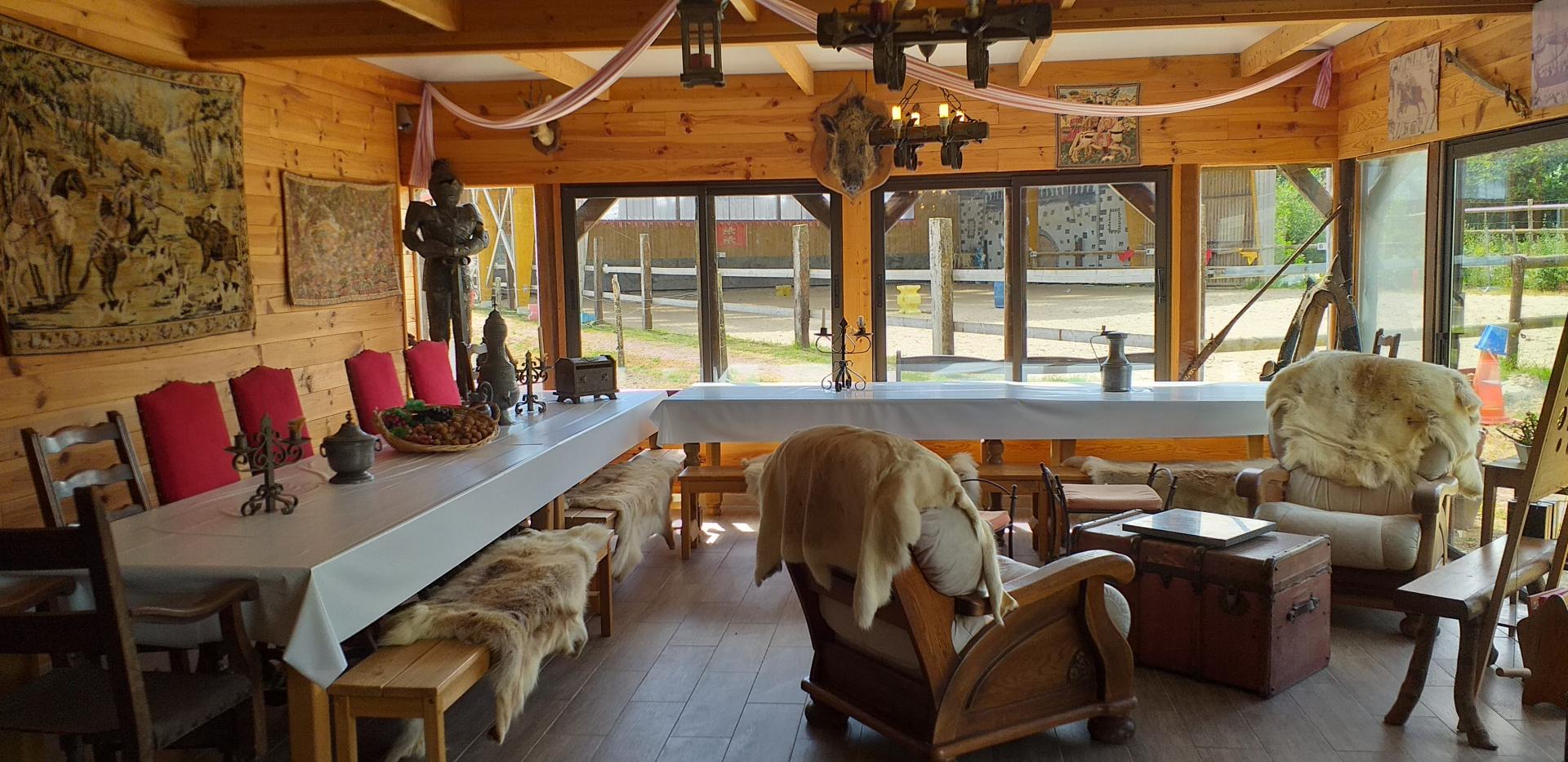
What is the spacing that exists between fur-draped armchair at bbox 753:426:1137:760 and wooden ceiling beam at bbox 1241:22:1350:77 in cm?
321

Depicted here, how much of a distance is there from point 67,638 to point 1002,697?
222 cm

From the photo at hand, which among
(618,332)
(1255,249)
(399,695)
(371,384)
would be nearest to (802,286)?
(618,332)

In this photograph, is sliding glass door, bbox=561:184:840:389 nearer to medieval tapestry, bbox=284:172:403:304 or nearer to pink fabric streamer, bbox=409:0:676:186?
pink fabric streamer, bbox=409:0:676:186

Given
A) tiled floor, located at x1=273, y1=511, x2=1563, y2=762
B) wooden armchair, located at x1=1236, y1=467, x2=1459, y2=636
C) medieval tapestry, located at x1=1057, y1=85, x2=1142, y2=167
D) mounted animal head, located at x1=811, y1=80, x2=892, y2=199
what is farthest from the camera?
mounted animal head, located at x1=811, y1=80, x2=892, y2=199

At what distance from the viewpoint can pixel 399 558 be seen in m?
3.06

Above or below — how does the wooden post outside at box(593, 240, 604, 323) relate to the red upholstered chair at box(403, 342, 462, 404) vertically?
above

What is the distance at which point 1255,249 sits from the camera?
6.90m

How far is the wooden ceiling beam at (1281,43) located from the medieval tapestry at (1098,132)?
0.64 metres

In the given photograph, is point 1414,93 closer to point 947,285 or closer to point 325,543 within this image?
point 947,285

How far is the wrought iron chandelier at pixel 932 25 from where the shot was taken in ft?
11.0

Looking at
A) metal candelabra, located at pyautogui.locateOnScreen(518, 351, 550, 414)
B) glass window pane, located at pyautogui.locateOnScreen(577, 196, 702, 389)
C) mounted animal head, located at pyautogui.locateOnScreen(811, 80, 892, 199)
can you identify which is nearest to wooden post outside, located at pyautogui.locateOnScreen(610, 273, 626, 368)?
glass window pane, located at pyautogui.locateOnScreen(577, 196, 702, 389)

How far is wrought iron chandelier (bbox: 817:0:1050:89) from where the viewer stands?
3.35 meters

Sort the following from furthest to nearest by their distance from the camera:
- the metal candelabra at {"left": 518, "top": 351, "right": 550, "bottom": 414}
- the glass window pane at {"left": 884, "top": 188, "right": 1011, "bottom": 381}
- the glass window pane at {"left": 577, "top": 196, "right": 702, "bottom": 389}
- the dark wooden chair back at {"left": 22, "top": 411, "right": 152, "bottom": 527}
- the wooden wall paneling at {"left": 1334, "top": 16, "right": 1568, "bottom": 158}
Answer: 1. the glass window pane at {"left": 577, "top": 196, "right": 702, "bottom": 389}
2. the glass window pane at {"left": 884, "top": 188, "right": 1011, "bottom": 381}
3. the metal candelabra at {"left": 518, "top": 351, "right": 550, "bottom": 414}
4. the wooden wall paneling at {"left": 1334, "top": 16, "right": 1568, "bottom": 158}
5. the dark wooden chair back at {"left": 22, "top": 411, "right": 152, "bottom": 527}

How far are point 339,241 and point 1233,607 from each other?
200 inches
